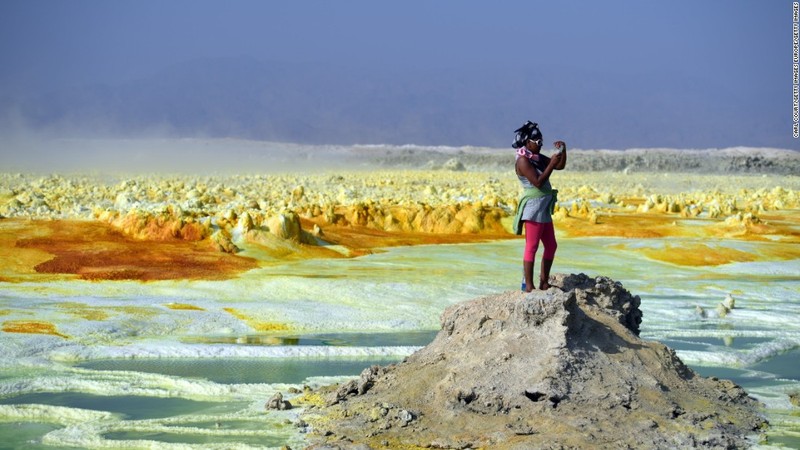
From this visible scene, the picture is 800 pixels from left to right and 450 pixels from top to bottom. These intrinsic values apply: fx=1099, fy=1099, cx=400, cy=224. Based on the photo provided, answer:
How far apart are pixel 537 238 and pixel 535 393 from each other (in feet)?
4.82

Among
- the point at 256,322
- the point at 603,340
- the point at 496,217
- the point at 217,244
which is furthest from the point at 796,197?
the point at 603,340

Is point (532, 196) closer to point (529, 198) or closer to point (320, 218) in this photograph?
point (529, 198)

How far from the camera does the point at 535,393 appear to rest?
23.7 ft

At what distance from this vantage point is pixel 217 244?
53.8 feet

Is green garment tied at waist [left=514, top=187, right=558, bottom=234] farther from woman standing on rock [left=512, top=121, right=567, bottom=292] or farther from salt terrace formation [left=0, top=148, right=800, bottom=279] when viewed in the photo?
salt terrace formation [left=0, top=148, right=800, bottom=279]

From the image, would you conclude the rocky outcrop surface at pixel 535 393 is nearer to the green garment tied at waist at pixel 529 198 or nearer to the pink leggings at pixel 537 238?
the pink leggings at pixel 537 238

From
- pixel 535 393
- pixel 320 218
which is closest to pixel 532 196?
pixel 535 393

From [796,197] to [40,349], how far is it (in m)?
30.4

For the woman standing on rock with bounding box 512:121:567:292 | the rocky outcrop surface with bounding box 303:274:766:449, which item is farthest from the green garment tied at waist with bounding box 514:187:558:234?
the rocky outcrop surface with bounding box 303:274:766:449

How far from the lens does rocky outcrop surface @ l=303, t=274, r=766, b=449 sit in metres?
6.91

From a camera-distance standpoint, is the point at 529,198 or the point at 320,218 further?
the point at 320,218

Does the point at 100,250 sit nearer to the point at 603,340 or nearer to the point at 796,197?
the point at 603,340

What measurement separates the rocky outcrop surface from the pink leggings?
1.30ft

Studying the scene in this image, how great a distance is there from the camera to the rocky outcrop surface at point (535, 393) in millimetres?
6910
